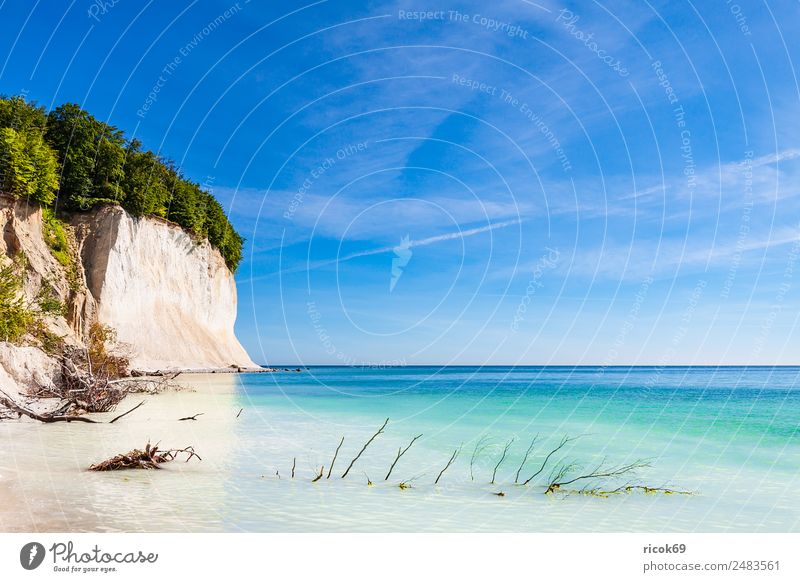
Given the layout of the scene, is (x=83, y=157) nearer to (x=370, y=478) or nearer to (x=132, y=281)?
(x=132, y=281)

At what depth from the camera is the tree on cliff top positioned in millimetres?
32312

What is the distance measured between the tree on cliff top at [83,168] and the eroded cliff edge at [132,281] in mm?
1170

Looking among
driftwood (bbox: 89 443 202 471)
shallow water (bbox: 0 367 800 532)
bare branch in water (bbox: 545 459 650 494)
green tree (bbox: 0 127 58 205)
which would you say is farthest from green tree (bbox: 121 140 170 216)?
bare branch in water (bbox: 545 459 650 494)

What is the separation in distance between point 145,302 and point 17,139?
14778mm

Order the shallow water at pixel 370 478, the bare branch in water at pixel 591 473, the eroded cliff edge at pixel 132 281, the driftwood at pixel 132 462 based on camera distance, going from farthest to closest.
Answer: the eroded cliff edge at pixel 132 281
the bare branch in water at pixel 591 473
the driftwood at pixel 132 462
the shallow water at pixel 370 478

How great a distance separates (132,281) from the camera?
41.3m

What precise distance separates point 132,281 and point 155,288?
3.12m

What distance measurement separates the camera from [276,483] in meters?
9.19

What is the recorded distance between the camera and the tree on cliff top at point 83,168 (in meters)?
32.3

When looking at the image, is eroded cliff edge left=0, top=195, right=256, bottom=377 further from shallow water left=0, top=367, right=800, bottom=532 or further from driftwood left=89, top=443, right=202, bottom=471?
driftwood left=89, top=443, right=202, bottom=471

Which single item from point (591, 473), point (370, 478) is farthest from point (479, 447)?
point (370, 478)

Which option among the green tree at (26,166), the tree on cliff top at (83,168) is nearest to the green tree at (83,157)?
the tree on cliff top at (83,168)

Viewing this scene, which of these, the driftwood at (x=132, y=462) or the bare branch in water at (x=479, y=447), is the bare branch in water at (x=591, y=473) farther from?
the driftwood at (x=132, y=462)

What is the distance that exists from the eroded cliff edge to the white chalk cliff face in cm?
7
